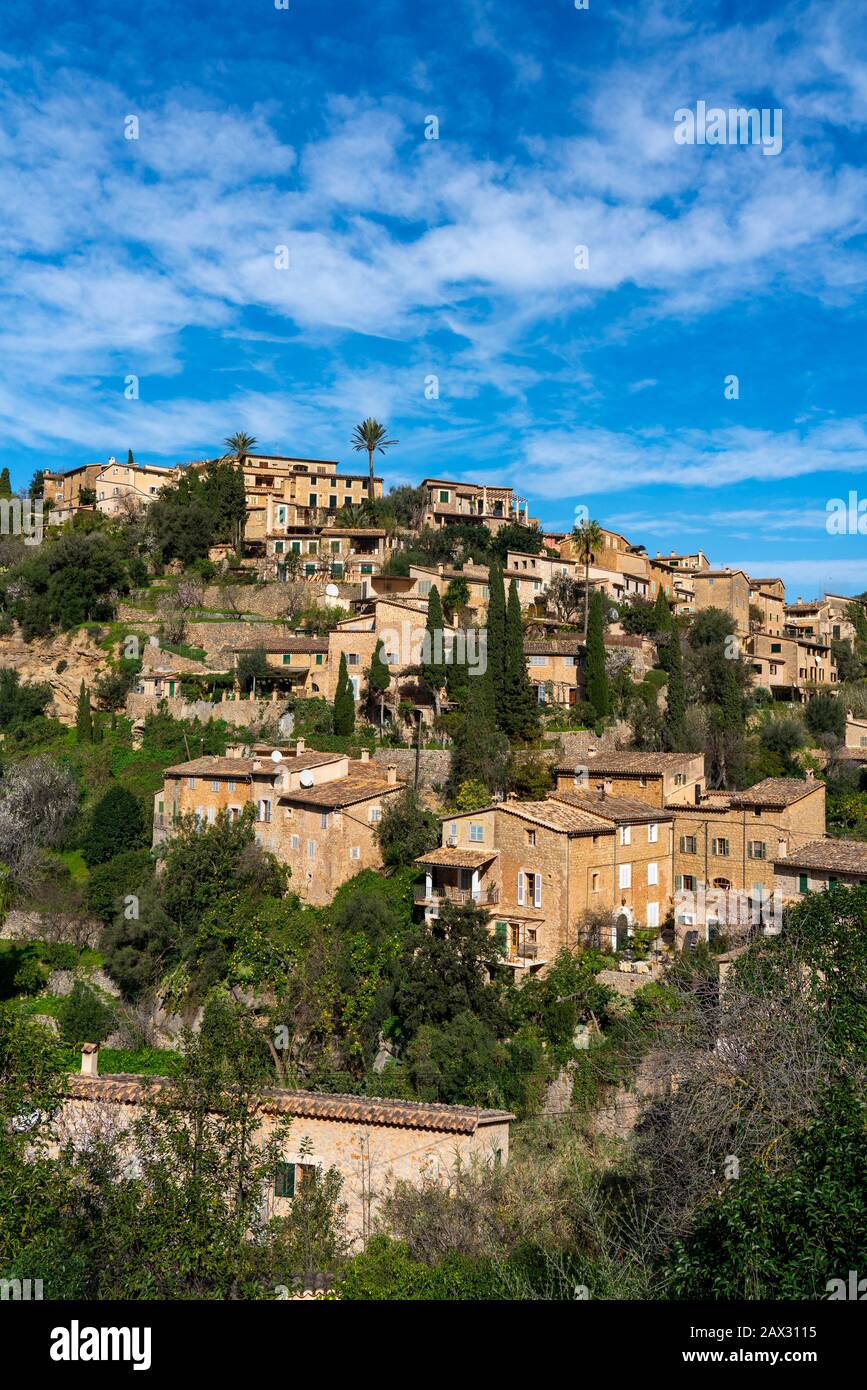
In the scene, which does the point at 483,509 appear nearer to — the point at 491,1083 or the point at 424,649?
the point at 424,649

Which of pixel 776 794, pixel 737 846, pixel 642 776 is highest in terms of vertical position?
pixel 642 776

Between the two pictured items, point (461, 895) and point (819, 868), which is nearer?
point (819, 868)

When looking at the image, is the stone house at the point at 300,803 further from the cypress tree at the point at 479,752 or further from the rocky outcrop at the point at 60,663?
the rocky outcrop at the point at 60,663

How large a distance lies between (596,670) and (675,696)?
3755 mm

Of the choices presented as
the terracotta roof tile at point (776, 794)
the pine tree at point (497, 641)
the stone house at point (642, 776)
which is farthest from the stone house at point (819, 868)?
the pine tree at point (497, 641)

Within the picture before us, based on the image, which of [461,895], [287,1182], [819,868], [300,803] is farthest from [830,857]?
[287,1182]

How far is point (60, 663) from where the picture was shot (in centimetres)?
5225

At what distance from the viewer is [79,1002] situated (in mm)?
30828

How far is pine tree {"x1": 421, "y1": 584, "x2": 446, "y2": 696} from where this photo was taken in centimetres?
4384

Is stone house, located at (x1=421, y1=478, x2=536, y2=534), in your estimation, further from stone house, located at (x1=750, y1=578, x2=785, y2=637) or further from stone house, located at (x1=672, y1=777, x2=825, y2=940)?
stone house, located at (x1=672, y1=777, x2=825, y2=940)

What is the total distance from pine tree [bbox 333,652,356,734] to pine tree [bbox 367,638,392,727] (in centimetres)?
101

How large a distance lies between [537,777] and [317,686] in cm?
1494

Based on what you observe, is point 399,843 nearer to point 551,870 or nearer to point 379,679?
point 551,870

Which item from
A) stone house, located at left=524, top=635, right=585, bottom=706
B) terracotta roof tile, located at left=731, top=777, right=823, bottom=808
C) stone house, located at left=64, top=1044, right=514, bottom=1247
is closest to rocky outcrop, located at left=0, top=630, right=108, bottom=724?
stone house, located at left=524, top=635, right=585, bottom=706
